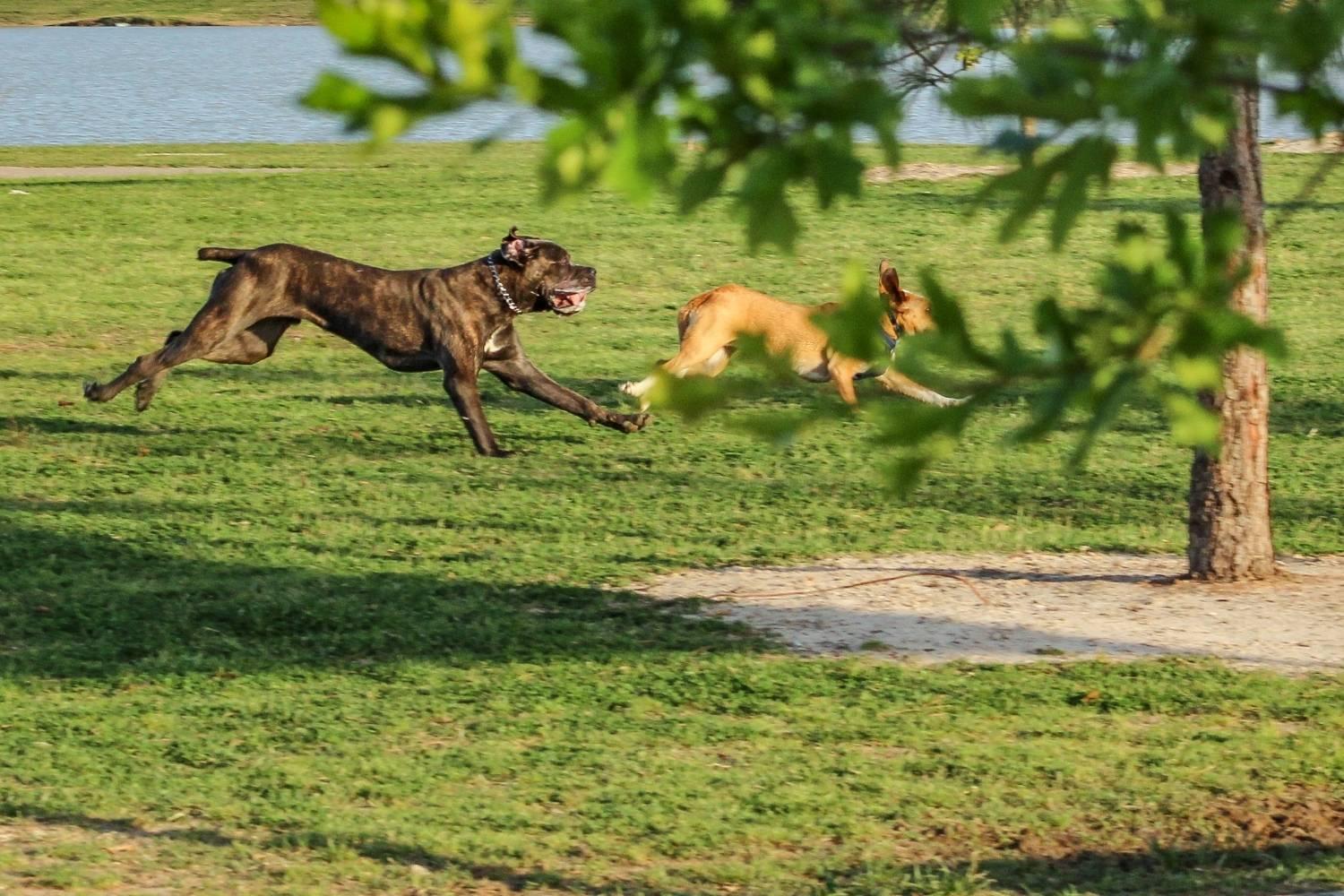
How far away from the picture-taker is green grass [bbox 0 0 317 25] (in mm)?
83000

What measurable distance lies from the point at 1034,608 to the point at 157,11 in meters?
81.9

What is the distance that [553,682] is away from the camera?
7012 mm

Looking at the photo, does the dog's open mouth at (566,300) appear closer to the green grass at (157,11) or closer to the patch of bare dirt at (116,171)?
the patch of bare dirt at (116,171)

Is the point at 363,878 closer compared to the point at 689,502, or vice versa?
the point at 363,878

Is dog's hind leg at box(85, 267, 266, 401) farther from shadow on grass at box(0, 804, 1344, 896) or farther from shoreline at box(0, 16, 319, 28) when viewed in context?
shoreline at box(0, 16, 319, 28)

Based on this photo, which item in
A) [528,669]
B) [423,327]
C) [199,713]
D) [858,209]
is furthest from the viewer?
[858,209]

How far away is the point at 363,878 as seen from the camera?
5176mm

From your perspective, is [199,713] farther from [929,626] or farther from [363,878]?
[929,626]

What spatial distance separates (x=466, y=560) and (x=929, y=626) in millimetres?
2116

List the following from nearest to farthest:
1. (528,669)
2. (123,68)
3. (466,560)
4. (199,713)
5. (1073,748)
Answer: (1073,748), (199,713), (528,669), (466,560), (123,68)

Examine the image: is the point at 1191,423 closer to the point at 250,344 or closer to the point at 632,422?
the point at 632,422

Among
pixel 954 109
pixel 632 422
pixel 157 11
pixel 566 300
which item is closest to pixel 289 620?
pixel 566 300

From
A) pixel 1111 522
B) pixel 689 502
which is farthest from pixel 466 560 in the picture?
pixel 1111 522

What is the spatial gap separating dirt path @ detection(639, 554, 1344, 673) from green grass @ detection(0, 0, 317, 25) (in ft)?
247
